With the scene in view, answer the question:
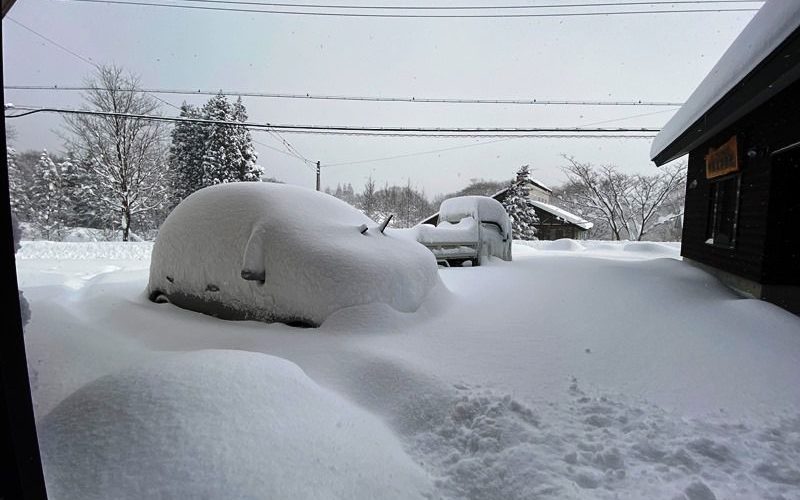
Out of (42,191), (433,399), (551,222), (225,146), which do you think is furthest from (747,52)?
(551,222)

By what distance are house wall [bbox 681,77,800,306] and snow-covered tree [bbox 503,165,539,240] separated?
915 inches

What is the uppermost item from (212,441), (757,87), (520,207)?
(757,87)

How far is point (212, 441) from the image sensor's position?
150 cm

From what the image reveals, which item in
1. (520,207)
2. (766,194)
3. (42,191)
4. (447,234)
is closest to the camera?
(42,191)

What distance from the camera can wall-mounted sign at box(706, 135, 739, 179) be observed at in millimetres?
6289

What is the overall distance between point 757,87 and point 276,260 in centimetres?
568

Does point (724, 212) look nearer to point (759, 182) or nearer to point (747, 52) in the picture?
point (759, 182)

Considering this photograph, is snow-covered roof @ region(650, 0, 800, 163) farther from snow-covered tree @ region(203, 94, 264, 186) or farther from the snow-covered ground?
snow-covered tree @ region(203, 94, 264, 186)

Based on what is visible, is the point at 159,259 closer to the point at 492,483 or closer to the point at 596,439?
the point at 492,483

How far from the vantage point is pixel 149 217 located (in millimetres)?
19547

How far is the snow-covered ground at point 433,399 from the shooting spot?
1534mm

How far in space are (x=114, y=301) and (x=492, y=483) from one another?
4994 mm

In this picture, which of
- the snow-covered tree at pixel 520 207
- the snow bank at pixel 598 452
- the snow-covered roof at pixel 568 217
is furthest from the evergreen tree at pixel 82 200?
the snow-covered roof at pixel 568 217

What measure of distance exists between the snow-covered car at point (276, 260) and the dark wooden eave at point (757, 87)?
404 cm
